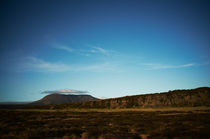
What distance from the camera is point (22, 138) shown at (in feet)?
36.4

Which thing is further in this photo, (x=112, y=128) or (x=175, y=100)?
(x=175, y=100)

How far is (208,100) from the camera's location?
57531 millimetres

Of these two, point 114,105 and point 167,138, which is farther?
point 114,105

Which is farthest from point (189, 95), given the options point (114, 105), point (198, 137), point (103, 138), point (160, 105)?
point (103, 138)

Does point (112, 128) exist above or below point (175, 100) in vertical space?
below

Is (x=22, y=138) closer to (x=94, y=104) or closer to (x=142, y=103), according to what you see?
(x=142, y=103)

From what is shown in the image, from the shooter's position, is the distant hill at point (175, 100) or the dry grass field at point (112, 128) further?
the distant hill at point (175, 100)

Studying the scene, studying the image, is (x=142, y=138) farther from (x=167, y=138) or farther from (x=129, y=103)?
(x=129, y=103)

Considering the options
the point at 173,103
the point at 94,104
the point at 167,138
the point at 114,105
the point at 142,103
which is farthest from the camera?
the point at 94,104

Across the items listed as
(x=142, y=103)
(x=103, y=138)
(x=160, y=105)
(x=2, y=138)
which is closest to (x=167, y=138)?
(x=103, y=138)

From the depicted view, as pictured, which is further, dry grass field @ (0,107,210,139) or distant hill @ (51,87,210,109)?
distant hill @ (51,87,210,109)

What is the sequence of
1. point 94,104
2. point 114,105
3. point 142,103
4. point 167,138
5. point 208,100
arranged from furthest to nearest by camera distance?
point 94,104
point 114,105
point 142,103
point 208,100
point 167,138

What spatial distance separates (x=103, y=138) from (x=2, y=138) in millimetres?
8340

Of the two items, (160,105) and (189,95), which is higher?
(189,95)
